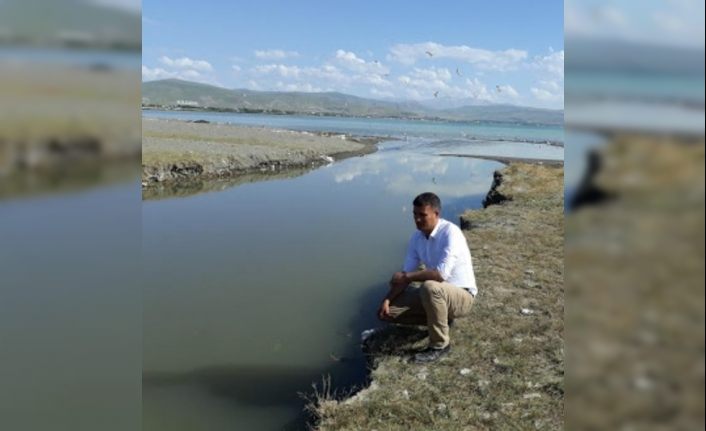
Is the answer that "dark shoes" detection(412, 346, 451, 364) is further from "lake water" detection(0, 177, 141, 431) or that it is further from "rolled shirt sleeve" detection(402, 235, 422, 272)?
"lake water" detection(0, 177, 141, 431)

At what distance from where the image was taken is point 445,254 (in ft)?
20.5

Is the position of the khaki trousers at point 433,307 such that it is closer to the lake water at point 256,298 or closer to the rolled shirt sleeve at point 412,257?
the rolled shirt sleeve at point 412,257

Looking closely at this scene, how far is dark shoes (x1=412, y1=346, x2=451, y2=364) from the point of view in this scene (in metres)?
6.19

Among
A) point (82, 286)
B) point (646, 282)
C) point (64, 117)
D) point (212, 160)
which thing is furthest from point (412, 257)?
point (212, 160)

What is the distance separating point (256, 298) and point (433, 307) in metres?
4.47

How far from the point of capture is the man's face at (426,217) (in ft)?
20.0

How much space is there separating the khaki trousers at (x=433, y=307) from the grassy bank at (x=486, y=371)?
281 millimetres

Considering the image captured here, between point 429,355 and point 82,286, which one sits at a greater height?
point 82,286

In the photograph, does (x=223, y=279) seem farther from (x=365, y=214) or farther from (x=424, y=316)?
(x=365, y=214)

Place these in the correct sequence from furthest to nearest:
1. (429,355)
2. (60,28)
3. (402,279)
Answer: (402,279) → (429,355) → (60,28)

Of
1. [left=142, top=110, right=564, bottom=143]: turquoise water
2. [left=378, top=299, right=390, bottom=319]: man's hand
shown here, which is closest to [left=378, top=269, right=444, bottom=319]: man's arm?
[left=378, top=299, right=390, bottom=319]: man's hand

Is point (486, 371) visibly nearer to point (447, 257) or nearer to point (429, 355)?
point (429, 355)

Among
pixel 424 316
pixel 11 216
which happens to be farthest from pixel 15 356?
pixel 424 316

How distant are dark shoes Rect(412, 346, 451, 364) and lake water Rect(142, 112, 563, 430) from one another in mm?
910
